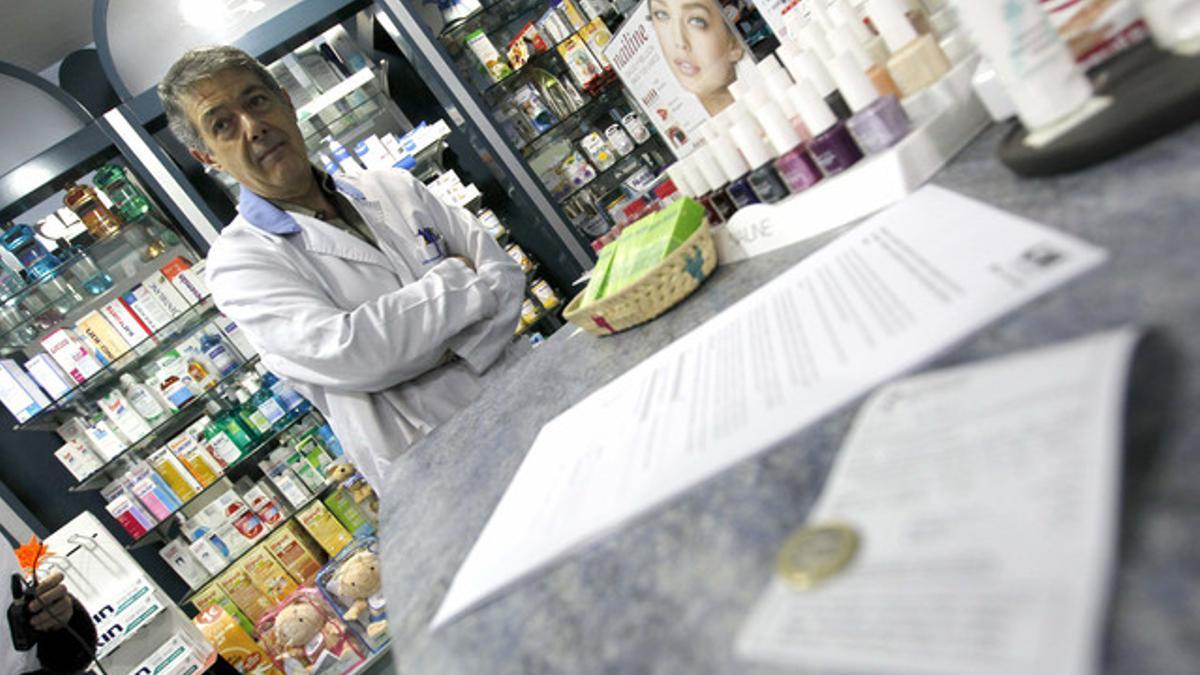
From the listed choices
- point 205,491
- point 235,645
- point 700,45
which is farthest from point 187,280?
point 700,45

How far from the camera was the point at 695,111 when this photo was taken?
9.05 feet

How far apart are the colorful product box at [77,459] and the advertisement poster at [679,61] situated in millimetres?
3320

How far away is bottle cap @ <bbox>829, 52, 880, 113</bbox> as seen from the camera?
1.03 meters

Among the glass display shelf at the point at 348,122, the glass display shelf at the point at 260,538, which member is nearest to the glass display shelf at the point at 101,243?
the glass display shelf at the point at 348,122

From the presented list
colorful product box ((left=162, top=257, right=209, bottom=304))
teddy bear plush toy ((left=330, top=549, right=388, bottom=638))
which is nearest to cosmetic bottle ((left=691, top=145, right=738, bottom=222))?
teddy bear plush toy ((left=330, top=549, right=388, bottom=638))

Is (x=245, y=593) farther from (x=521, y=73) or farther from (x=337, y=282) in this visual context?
(x=521, y=73)

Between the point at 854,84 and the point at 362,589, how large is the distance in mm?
2774

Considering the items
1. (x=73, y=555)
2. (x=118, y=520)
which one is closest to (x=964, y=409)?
(x=73, y=555)

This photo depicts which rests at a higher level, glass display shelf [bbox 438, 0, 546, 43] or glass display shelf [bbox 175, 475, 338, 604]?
glass display shelf [bbox 438, 0, 546, 43]

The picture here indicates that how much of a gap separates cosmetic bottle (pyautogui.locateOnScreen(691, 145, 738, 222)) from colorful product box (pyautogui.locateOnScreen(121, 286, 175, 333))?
3.42m

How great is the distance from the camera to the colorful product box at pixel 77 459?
11.7 feet

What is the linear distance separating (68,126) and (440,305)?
3.63m

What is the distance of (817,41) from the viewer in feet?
3.98

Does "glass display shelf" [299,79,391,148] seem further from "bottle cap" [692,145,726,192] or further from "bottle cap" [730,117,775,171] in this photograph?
"bottle cap" [730,117,775,171]
